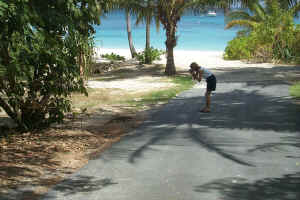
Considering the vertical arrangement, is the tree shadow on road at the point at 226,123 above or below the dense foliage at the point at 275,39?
below

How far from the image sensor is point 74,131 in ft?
30.4

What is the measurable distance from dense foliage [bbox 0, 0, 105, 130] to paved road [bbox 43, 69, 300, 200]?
6.02 ft

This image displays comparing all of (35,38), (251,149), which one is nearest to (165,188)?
(251,149)

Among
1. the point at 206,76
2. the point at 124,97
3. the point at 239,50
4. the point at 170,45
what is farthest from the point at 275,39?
the point at 206,76

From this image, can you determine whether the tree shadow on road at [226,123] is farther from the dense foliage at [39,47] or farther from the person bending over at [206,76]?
the dense foliage at [39,47]

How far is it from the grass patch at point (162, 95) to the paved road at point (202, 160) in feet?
7.03

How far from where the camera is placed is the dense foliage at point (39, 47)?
570cm

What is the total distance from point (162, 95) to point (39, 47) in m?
8.75

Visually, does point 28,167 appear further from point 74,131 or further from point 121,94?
point 121,94

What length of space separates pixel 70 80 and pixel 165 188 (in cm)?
412

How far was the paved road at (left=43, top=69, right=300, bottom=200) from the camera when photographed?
5.27 metres

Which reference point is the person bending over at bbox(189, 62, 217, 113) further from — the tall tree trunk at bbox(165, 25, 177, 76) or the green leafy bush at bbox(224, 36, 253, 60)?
the green leafy bush at bbox(224, 36, 253, 60)

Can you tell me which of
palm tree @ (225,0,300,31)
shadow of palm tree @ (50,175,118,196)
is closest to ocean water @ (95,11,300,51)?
palm tree @ (225,0,300,31)

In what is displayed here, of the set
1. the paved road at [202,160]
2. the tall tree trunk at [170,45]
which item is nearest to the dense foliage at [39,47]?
the paved road at [202,160]
